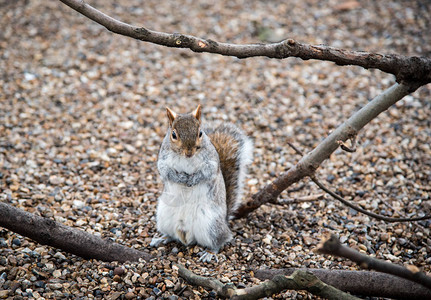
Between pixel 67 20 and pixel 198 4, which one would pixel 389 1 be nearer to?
pixel 198 4

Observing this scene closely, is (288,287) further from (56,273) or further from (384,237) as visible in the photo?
(56,273)

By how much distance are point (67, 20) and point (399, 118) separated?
4.01 meters

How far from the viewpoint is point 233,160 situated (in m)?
3.20

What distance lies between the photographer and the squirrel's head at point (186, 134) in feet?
8.86

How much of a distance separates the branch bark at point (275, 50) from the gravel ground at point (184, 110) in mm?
1139

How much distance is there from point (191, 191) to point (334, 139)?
3.13 ft

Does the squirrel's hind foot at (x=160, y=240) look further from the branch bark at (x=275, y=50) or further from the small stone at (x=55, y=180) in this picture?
the branch bark at (x=275, y=50)

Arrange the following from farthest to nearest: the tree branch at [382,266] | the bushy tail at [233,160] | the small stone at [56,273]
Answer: the bushy tail at [233,160], the small stone at [56,273], the tree branch at [382,266]

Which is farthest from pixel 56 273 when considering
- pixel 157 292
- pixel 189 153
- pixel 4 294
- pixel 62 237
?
pixel 189 153

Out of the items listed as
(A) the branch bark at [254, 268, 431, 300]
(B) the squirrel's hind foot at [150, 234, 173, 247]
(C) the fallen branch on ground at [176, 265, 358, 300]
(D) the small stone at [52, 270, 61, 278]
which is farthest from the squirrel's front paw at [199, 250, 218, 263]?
(D) the small stone at [52, 270, 61, 278]

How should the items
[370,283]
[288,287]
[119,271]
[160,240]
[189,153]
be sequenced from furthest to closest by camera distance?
[160,240] → [189,153] → [119,271] → [370,283] → [288,287]

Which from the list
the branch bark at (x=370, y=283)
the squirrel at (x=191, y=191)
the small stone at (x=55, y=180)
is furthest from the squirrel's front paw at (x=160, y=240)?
the small stone at (x=55, y=180)

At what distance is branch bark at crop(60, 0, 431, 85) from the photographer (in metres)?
2.16

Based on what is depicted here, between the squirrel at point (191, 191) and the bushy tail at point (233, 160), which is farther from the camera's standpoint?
the bushy tail at point (233, 160)
